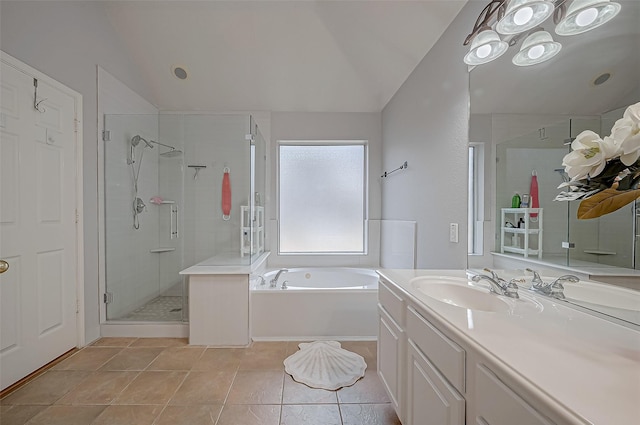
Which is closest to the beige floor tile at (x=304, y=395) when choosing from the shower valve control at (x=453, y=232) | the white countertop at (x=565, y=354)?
the white countertop at (x=565, y=354)

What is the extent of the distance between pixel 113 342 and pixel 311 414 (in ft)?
6.36

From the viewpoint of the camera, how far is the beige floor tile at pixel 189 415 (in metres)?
1.50

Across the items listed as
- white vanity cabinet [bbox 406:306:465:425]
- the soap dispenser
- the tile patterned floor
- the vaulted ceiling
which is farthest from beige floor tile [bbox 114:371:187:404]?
the vaulted ceiling

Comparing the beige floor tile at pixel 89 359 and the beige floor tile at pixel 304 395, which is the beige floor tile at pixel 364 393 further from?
the beige floor tile at pixel 89 359

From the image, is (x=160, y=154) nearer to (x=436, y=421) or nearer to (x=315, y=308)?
(x=315, y=308)

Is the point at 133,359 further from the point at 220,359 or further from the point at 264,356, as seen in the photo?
the point at 264,356

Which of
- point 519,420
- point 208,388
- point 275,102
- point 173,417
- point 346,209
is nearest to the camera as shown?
point 519,420

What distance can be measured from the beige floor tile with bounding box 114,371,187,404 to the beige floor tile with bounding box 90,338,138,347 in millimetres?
605

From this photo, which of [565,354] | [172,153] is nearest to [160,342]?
[172,153]

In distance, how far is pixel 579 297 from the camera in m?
1.05

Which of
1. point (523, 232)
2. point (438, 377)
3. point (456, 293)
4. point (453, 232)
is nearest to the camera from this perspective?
point (438, 377)

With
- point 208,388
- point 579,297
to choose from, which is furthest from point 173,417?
point 579,297

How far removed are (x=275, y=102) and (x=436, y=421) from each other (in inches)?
133

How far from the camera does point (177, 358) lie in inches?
85.2
